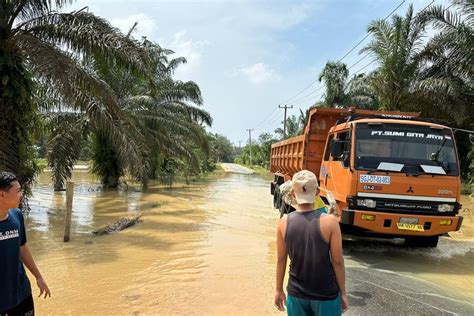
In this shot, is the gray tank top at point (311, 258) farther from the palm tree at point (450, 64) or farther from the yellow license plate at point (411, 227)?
the palm tree at point (450, 64)

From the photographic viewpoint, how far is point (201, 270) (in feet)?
24.7

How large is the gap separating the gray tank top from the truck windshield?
4970 millimetres

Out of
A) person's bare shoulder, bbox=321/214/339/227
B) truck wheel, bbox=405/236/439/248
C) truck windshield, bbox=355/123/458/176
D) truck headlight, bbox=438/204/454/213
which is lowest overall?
truck wheel, bbox=405/236/439/248

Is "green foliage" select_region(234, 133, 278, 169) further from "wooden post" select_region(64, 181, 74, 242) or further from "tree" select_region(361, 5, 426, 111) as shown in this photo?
"wooden post" select_region(64, 181, 74, 242)

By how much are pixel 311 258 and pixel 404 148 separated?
553 centimetres

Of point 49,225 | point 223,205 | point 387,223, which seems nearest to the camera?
point 387,223

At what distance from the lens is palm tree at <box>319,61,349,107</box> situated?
40500 mm

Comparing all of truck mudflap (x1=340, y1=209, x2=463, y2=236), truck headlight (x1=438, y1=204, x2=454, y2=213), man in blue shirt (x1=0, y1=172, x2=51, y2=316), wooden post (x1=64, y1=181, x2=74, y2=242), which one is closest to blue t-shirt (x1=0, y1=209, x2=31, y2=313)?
man in blue shirt (x1=0, y1=172, x2=51, y2=316)

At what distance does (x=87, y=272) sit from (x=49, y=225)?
5.13 meters

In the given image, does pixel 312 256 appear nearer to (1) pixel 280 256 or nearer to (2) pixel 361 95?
(1) pixel 280 256

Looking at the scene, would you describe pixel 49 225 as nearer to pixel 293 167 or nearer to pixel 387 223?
pixel 293 167

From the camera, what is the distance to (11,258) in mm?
3209

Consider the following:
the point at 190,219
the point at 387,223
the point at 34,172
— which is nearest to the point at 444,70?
the point at 190,219


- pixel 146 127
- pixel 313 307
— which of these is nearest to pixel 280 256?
pixel 313 307
